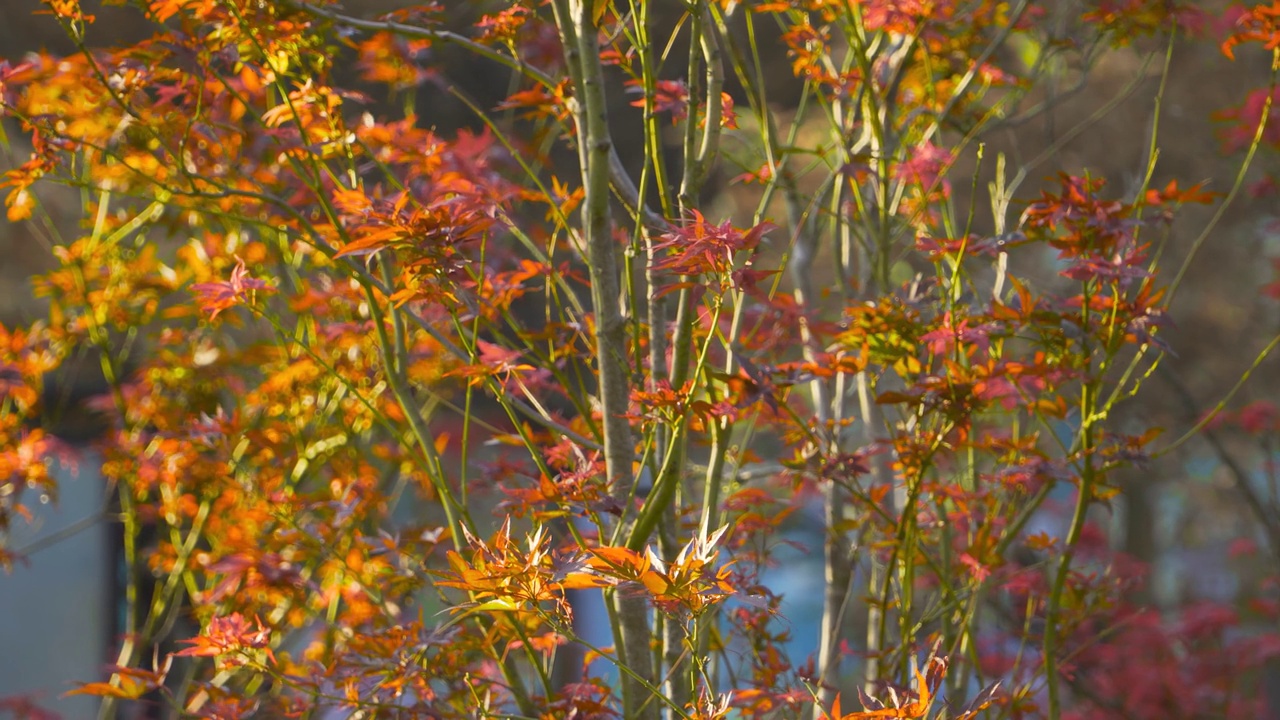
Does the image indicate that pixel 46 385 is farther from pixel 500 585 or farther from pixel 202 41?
pixel 500 585

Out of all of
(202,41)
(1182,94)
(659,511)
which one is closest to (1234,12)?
(659,511)

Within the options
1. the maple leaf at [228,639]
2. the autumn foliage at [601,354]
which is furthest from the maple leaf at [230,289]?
the maple leaf at [228,639]

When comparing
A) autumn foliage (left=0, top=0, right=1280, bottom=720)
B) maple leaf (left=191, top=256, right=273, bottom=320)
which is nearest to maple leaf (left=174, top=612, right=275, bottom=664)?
autumn foliage (left=0, top=0, right=1280, bottom=720)

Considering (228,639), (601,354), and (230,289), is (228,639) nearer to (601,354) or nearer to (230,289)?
(230,289)

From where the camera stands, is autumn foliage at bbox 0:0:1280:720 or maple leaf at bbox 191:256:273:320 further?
maple leaf at bbox 191:256:273:320

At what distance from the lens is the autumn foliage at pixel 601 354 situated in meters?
1.32

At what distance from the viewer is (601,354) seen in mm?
1385

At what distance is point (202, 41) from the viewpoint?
1607 mm

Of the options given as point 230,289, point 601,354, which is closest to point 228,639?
point 230,289

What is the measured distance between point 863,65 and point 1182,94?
3.70 metres

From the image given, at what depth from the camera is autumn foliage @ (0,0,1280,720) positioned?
1.32 m

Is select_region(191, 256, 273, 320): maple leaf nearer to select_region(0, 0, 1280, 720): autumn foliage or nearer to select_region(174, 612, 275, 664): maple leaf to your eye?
select_region(0, 0, 1280, 720): autumn foliage

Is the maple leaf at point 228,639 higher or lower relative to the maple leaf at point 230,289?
lower

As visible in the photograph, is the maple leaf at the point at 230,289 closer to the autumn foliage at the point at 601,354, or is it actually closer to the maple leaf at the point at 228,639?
the autumn foliage at the point at 601,354
